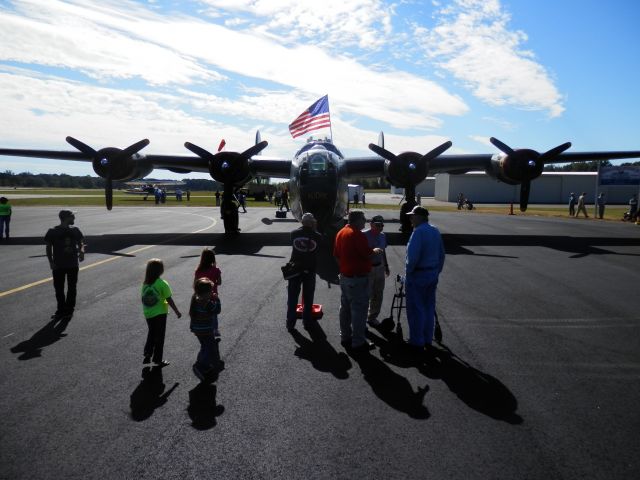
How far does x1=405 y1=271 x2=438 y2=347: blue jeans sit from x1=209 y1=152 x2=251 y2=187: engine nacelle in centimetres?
1597

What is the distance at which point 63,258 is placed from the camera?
8.76 meters

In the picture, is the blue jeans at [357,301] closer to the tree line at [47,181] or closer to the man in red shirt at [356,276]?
the man in red shirt at [356,276]

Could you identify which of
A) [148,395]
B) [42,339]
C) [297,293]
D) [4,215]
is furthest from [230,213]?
[148,395]

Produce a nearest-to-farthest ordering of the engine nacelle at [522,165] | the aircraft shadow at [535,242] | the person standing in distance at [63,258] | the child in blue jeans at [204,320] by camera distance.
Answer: the child in blue jeans at [204,320]
the person standing in distance at [63,258]
the aircraft shadow at [535,242]
the engine nacelle at [522,165]

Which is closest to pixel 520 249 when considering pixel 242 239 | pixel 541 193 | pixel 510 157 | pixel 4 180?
pixel 510 157

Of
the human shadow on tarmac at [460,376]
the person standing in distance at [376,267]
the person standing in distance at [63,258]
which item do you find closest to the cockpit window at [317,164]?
the person standing in distance at [376,267]

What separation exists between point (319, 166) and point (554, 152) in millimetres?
12452

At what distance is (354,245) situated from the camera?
698 cm

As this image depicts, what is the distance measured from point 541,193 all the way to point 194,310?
225 ft

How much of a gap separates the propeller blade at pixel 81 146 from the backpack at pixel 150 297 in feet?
60.4

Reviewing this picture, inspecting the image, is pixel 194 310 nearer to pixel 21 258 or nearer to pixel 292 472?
pixel 292 472

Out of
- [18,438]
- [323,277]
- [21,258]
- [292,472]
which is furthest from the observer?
[21,258]

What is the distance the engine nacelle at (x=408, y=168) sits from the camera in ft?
73.1

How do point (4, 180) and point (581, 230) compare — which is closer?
point (581, 230)
